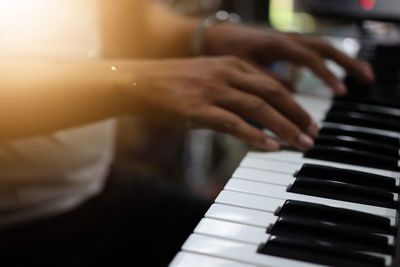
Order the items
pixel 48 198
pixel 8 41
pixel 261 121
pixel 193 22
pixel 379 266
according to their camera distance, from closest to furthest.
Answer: pixel 379 266, pixel 261 121, pixel 8 41, pixel 48 198, pixel 193 22

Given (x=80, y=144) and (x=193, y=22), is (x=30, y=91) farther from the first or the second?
(x=193, y=22)

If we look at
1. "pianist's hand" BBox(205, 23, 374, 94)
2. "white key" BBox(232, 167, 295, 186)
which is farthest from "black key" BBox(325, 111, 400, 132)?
"white key" BBox(232, 167, 295, 186)

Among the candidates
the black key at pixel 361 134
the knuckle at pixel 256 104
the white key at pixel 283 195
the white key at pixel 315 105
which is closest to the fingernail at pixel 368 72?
the white key at pixel 315 105

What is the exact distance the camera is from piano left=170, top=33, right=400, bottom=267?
0.50 m

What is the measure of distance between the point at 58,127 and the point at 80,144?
19 centimetres

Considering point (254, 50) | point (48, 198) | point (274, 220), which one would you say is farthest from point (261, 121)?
point (48, 198)

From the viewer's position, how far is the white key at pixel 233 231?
53 centimetres

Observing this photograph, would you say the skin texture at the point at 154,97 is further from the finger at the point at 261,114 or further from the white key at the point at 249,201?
the white key at the point at 249,201

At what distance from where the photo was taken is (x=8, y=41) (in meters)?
0.86

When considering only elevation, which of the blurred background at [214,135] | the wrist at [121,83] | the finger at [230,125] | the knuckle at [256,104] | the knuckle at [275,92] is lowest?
the blurred background at [214,135]

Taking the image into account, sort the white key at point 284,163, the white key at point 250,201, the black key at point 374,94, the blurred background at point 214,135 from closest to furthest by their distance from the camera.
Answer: the white key at point 250,201
the white key at point 284,163
the black key at point 374,94
the blurred background at point 214,135

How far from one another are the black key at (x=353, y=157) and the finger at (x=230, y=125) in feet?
0.18

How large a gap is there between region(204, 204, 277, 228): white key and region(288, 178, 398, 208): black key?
7 cm

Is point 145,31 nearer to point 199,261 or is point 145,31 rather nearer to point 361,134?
point 361,134
